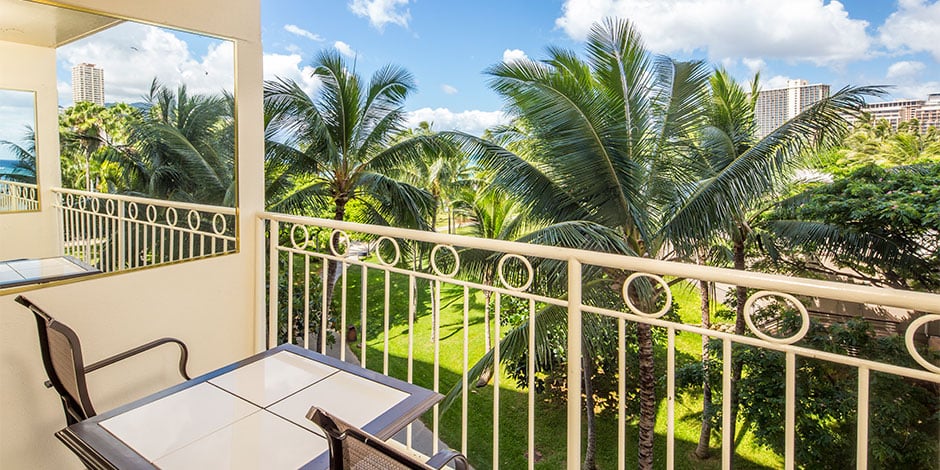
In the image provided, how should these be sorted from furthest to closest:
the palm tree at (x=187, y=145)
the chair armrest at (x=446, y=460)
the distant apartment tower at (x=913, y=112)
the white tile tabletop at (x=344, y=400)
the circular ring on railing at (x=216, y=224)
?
the distant apartment tower at (x=913, y=112)
the circular ring on railing at (x=216, y=224)
the palm tree at (x=187, y=145)
the white tile tabletop at (x=344, y=400)
the chair armrest at (x=446, y=460)

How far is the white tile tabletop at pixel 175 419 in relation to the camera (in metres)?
1.13

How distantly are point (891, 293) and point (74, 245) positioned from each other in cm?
251

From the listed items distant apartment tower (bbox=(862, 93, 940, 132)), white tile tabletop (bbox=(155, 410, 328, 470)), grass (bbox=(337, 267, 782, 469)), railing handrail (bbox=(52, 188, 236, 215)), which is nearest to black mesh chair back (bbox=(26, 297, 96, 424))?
white tile tabletop (bbox=(155, 410, 328, 470))

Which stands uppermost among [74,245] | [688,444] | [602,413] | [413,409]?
[74,245]

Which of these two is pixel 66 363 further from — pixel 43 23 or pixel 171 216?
pixel 43 23

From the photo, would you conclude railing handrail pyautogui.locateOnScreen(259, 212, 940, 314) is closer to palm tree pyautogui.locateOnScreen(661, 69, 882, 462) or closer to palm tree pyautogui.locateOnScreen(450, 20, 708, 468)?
palm tree pyautogui.locateOnScreen(450, 20, 708, 468)

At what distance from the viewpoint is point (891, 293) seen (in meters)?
0.98

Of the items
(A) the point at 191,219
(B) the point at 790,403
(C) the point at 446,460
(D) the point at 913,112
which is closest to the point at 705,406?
(B) the point at 790,403

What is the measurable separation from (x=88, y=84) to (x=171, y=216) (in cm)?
61

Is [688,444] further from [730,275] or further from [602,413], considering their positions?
[730,275]

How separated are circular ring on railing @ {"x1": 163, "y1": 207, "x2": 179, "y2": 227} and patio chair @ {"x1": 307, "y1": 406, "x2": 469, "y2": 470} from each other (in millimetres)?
1877

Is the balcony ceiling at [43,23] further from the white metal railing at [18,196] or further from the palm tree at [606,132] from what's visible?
the palm tree at [606,132]

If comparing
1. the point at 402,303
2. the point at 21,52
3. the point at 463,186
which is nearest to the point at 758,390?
the point at 21,52

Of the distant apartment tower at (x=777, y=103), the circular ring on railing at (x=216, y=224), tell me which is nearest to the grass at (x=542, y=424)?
the distant apartment tower at (x=777, y=103)
